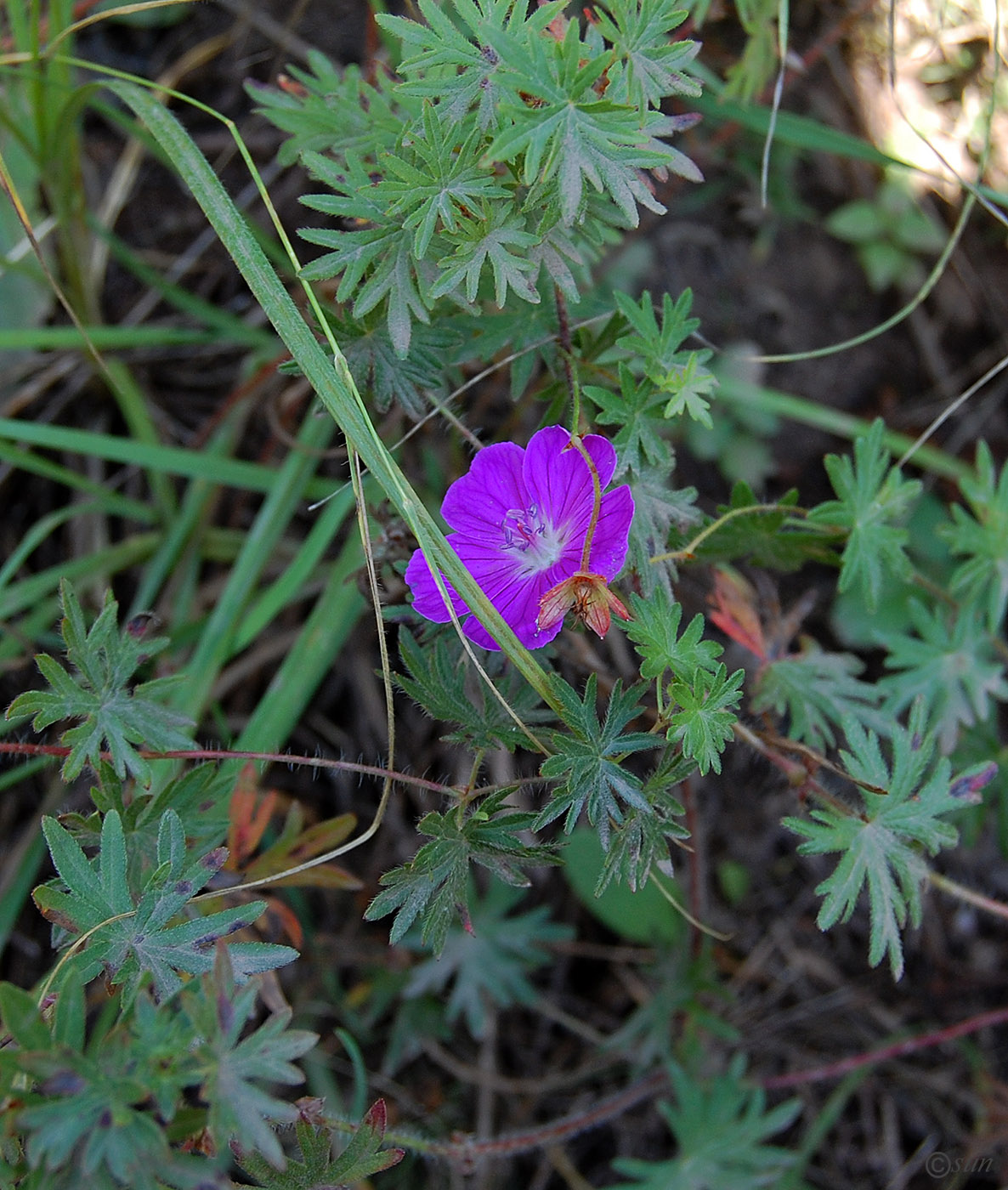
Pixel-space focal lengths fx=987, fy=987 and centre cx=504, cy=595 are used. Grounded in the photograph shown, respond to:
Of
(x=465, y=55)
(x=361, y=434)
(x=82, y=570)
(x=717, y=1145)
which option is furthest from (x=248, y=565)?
(x=717, y=1145)

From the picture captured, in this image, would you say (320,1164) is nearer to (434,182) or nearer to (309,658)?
(309,658)

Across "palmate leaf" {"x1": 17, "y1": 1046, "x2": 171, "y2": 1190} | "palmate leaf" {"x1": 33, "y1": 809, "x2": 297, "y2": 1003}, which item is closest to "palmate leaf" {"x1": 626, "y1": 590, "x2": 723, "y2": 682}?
"palmate leaf" {"x1": 33, "y1": 809, "x2": 297, "y2": 1003}

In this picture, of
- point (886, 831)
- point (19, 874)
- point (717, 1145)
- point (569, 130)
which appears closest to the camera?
point (569, 130)

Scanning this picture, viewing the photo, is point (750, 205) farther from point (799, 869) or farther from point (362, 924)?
point (362, 924)

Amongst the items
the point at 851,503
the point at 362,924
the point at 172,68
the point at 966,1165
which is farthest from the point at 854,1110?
the point at 172,68

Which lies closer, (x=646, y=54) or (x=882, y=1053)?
(x=646, y=54)

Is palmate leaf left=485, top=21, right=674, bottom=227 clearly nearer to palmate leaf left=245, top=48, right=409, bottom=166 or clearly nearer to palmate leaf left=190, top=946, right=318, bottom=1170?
palmate leaf left=245, top=48, right=409, bottom=166
